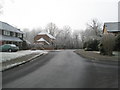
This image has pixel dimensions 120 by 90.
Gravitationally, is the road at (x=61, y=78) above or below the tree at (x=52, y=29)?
below

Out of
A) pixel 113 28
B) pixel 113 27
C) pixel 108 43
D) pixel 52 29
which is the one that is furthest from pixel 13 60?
pixel 52 29

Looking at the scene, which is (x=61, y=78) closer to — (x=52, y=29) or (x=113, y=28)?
(x=113, y=28)

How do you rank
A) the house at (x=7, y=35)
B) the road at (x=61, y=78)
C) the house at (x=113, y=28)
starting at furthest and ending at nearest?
the house at (x=113, y=28), the house at (x=7, y=35), the road at (x=61, y=78)

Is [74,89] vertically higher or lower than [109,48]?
lower

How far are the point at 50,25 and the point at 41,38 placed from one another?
2562cm

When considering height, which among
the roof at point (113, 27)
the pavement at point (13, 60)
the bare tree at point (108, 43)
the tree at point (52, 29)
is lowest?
the pavement at point (13, 60)

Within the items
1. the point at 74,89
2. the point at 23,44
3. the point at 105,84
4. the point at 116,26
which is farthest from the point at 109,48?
the point at 23,44

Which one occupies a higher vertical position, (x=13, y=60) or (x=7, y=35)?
(x=7, y=35)

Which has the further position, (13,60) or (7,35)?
(7,35)

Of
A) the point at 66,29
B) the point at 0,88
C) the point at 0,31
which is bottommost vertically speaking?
the point at 0,88

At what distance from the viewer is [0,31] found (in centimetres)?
3728

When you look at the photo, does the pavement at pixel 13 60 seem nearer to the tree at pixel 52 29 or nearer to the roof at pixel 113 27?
the roof at pixel 113 27

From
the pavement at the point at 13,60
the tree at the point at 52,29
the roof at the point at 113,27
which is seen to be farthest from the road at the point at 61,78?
the tree at the point at 52,29

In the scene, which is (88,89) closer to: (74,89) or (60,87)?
(74,89)
